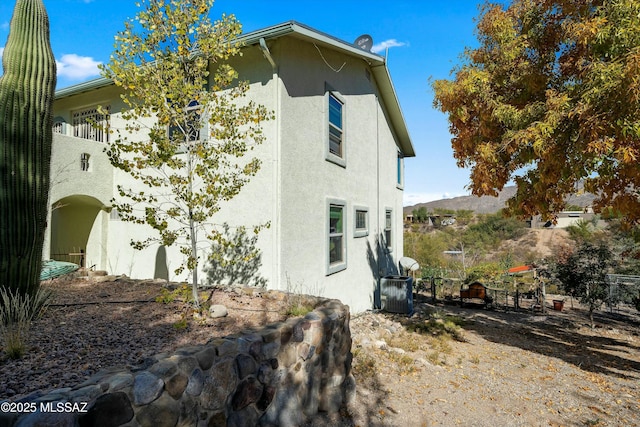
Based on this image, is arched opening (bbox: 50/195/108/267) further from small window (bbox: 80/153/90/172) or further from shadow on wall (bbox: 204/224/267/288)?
shadow on wall (bbox: 204/224/267/288)

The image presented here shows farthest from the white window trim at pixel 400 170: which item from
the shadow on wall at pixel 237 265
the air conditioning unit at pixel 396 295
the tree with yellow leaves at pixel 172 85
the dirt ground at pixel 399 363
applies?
the tree with yellow leaves at pixel 172 85

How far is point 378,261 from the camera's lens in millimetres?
11438

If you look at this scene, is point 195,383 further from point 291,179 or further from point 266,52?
point 266,52

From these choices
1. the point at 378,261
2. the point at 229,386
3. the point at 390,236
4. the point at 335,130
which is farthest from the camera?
the point at 390,236

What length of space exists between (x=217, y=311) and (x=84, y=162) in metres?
6.02

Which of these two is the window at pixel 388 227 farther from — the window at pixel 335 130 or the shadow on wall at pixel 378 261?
the window at pixel 335 130

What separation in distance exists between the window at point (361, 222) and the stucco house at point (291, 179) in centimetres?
3

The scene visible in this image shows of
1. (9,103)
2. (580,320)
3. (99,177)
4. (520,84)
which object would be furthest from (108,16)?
(580,320)

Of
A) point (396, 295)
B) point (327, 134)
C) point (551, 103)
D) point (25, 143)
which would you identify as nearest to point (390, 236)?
point (396, 295)

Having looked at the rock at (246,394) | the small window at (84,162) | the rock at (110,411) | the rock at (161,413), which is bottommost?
the rock at (246,394)

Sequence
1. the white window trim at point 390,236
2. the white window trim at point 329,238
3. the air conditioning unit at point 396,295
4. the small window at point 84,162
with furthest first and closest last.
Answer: the white window trim at point 390,236, the air conditioning unit at point 396,295, the white window trim at point 329,238, the small window at point 84,162

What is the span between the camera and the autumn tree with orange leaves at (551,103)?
461cm

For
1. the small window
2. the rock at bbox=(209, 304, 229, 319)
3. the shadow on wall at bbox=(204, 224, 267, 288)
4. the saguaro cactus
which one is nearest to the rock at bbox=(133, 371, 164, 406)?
the rock at bbox=(209, 304, 229, 319)

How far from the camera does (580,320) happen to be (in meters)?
11.7
